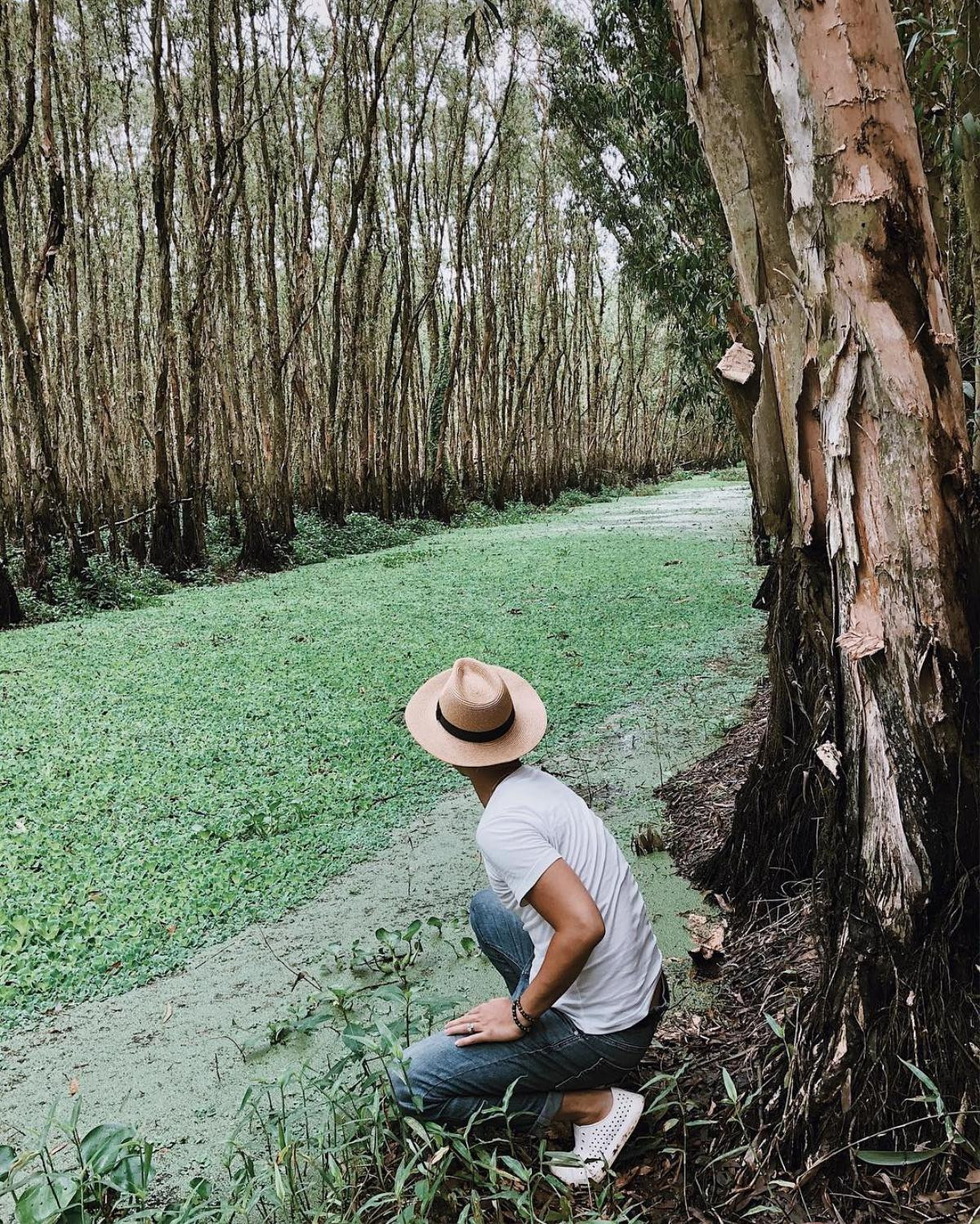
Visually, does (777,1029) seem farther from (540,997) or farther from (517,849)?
(517,849)

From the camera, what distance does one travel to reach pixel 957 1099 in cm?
147

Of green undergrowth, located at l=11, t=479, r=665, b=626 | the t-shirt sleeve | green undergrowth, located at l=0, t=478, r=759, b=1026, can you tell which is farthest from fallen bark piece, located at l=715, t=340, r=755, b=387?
green undergrowth, located at l=11, t=479, r=665, b=626

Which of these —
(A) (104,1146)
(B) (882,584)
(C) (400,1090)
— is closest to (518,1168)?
(C) (400,1090)

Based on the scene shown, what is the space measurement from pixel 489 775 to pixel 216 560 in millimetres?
9048

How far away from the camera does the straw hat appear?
1.71 metres

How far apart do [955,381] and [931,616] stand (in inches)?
16.0

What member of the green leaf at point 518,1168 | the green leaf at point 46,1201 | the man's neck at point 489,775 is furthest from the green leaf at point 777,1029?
the green leaf at point 46,1201

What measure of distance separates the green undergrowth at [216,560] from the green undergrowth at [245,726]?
0.62 m

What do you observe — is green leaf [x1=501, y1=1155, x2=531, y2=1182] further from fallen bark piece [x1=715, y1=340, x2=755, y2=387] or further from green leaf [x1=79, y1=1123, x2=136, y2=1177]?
fallen bark piece [x1=715, y1=340, x2=755, y2=387]

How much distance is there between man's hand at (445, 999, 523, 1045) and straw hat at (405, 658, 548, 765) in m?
0.45

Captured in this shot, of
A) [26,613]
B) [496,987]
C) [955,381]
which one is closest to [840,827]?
[955,381]

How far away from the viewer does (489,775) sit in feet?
5.77

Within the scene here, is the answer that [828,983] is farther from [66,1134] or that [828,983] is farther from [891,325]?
[66,1134]

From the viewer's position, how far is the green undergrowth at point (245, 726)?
2830mm
